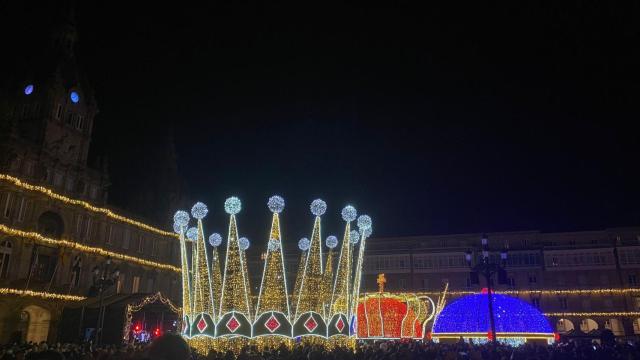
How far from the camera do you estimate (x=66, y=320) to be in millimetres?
33812

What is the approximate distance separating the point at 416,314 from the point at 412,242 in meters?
28.2

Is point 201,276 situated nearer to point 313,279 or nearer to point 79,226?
point 313,279

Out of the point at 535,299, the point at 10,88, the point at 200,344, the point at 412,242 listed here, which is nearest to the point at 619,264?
the point at 535,299

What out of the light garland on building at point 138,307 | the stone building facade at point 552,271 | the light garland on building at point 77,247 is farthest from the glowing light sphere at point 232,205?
the stone building facade at point 552,271

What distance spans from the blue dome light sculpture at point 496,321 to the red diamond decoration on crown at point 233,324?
17.1 metres

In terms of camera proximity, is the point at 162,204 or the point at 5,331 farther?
the point at 162,204

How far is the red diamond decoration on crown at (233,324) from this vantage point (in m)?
21.4

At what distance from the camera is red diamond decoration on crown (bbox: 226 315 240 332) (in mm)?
21438

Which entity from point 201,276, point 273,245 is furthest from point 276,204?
point 201,276

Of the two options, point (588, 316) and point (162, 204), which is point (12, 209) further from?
point (588, 316)

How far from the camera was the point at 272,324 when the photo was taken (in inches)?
843

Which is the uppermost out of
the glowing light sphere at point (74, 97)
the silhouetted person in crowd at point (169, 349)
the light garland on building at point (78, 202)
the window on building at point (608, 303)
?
the glowing light sphere at point (74, 97)

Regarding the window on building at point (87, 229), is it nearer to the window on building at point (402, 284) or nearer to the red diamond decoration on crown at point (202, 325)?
the red diamond decoration on crown at point (202, 325)

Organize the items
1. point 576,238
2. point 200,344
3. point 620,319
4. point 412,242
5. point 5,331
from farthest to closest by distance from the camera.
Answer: point 412,242 → point 576,238 → point 620,319 → point 5,331 → point 200,344
